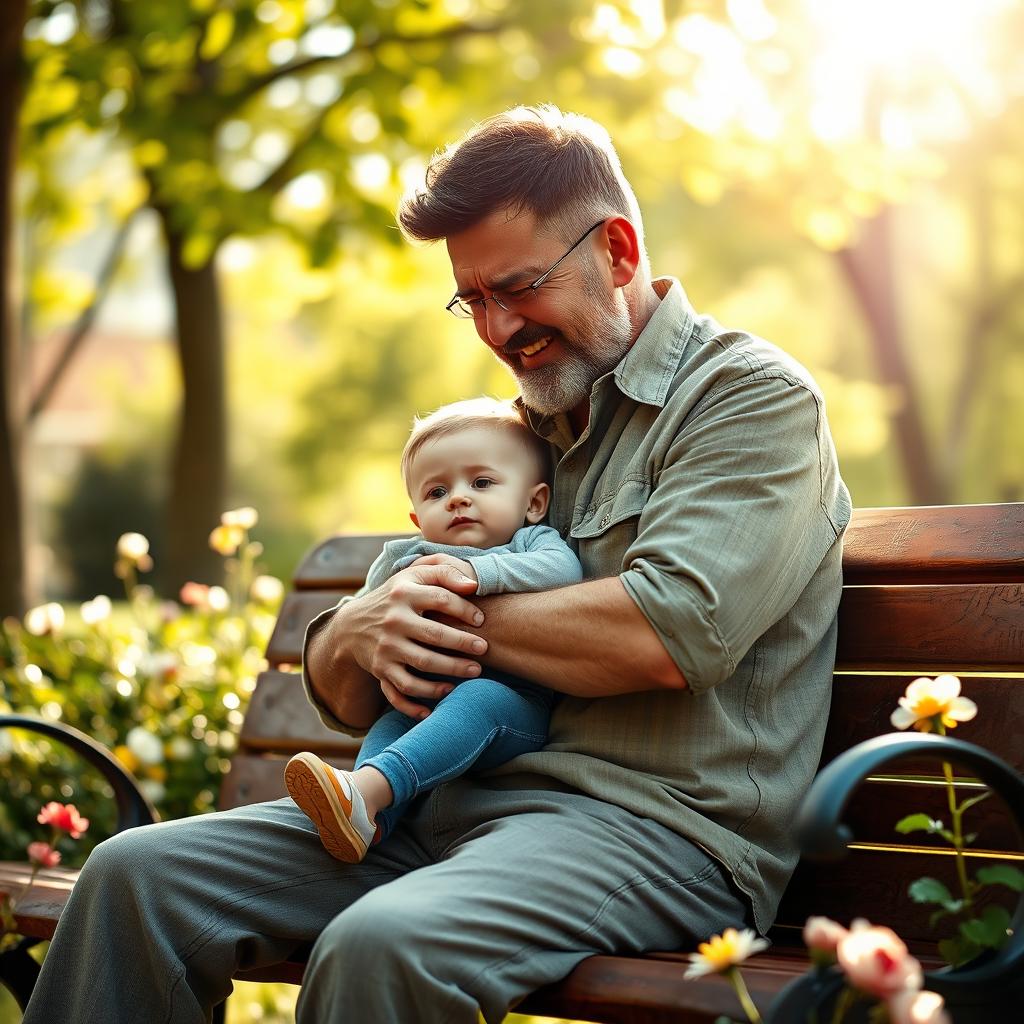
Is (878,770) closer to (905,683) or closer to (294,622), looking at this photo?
(905,683)

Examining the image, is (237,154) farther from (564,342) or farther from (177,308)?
(564,342)

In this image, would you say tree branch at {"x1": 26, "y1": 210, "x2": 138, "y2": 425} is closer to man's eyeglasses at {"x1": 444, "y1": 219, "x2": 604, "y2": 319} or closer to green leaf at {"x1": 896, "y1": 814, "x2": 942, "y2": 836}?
man's eyeglasses at {"x1": 444, "y1": 219, "x2": 604, "y2": 319}

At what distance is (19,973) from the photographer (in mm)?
3062

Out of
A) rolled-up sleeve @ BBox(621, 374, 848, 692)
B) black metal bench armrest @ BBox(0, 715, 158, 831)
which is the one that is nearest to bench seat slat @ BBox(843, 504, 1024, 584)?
rolled-up sleeve @ BBox(621, 374, 848, 692)

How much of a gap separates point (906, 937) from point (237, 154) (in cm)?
758

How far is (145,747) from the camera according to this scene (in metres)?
4.26

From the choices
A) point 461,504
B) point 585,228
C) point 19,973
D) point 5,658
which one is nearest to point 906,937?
point 461,504

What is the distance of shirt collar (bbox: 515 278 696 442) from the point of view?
2754 millimetres

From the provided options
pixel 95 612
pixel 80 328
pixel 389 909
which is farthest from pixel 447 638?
pixel 80 328

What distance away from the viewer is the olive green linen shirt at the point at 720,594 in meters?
2.40

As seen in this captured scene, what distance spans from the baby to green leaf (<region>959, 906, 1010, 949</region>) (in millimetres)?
828

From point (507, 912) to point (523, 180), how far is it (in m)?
1.38

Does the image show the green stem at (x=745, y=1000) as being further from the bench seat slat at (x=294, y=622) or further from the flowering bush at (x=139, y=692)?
the flowering bush at (x=139, y=692)

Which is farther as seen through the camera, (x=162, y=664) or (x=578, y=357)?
(x=162, y=664)
